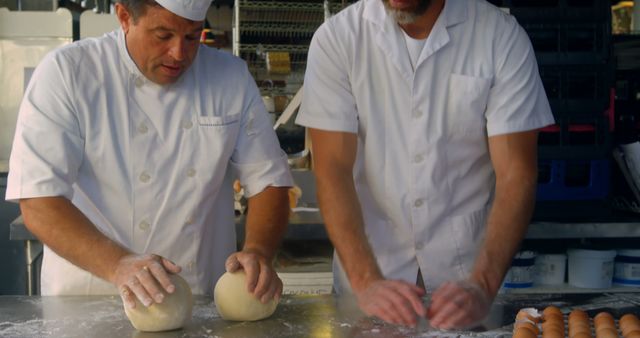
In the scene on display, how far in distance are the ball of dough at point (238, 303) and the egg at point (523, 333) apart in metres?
0.56

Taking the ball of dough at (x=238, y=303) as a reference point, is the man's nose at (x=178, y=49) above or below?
above

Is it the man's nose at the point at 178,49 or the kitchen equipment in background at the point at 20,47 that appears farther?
the kitchen equipment in background at the point at 20,47

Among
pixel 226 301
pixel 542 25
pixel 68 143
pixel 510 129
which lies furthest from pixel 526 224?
pixel 542 25

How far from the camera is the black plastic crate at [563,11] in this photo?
3.34 metres

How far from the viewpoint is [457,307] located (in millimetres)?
1789

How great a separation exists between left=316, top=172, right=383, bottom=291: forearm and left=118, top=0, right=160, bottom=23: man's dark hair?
2.11ft

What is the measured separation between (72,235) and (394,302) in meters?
0.77

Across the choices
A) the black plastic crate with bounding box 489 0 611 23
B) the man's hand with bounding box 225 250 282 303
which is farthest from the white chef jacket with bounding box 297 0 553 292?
the black plastic crate with bounding box 489 0 611 23

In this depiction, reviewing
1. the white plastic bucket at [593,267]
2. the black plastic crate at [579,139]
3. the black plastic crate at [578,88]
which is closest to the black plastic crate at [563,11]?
the black plastic crate at [578,88]

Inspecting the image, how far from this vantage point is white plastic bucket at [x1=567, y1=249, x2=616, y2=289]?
339cm

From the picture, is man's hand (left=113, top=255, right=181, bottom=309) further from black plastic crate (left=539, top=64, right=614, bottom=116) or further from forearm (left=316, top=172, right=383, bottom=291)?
black plastic crate (left=539, top=64, right=614, bottom=116)

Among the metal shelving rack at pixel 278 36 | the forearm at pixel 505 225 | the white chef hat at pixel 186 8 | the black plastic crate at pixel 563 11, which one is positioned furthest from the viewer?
the metal shelving rack at pixel 278 36

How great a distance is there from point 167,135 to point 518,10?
6.11 feet

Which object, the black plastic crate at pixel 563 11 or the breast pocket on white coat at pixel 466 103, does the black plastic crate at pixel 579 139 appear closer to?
the black plastic crate at pixel 563 11
